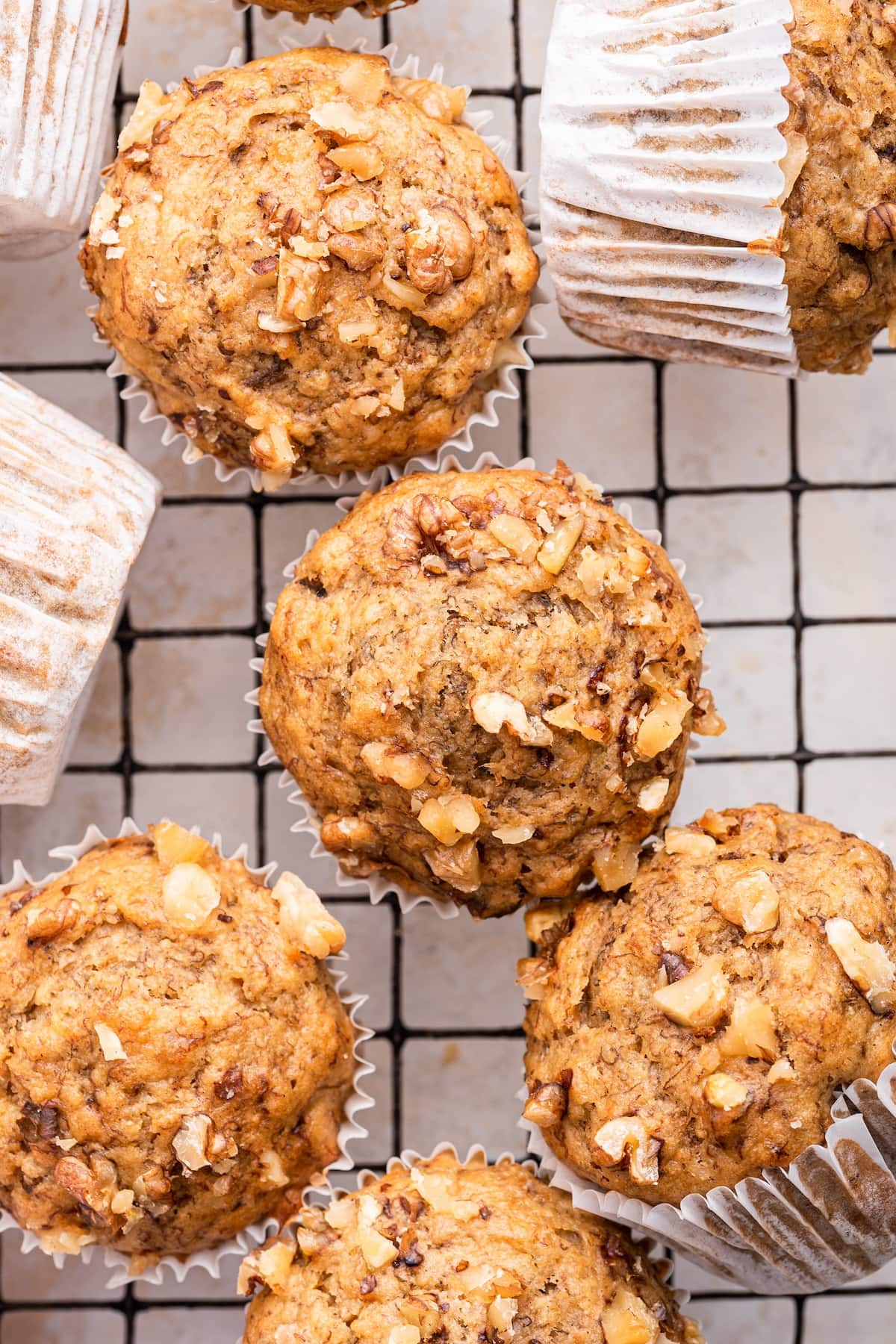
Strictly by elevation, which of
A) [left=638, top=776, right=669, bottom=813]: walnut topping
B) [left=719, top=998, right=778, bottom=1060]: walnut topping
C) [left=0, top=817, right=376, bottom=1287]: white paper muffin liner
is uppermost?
[left=638, top=776, right=669, bottom=813]: walnut topping

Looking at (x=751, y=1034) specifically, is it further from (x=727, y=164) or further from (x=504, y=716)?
(x=727, y=164)

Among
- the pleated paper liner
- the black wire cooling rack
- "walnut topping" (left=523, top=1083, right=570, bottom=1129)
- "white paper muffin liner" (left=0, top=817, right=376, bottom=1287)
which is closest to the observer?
the pleated paper liner

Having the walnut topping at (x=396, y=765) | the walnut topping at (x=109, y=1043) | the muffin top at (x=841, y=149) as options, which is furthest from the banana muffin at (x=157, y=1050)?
the muffin top at (x=841, y=149)

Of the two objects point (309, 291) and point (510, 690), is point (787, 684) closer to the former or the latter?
point (510, 690)

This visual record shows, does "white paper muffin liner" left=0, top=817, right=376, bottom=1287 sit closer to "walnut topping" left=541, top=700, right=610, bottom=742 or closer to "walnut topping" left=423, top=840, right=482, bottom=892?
"walnut topping" left=423, top=840, right=482, bottom=892

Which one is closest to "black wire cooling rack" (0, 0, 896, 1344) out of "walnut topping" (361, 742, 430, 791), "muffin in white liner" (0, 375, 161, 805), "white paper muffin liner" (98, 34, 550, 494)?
"white paper muffin liner" (98, 34, 550, 494)

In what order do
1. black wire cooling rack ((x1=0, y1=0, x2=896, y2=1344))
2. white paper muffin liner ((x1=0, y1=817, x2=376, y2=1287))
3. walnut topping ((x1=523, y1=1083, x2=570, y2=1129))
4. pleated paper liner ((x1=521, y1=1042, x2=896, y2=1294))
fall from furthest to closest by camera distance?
black wire cooling rack ((x1=0, y1=0, x2=896, y2=1344))
white paper muffin liner ((x1=0, y1=817, x2=376, y2=1287))
walnut topping ((x1=523, y1=1083, x2=570, y2=1129))
pleated paper liner ((x1=521, y1=1042, x2=896, y2=1294))
